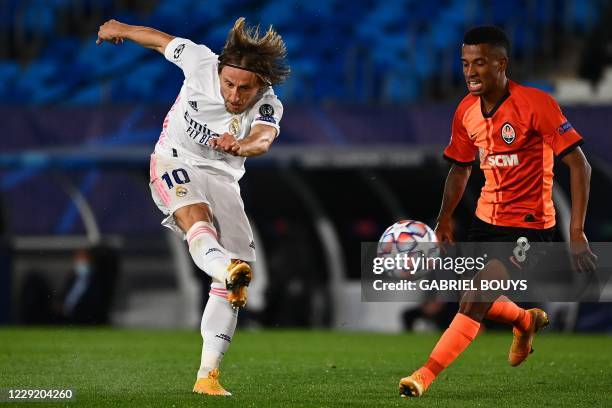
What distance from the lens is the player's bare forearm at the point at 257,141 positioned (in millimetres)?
6273

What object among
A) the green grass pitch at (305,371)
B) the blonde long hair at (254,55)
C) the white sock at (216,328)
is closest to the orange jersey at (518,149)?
the green grass pitch at (305,371)

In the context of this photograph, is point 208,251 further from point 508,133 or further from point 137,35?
point 508,133

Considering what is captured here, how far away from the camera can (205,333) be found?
6727mm

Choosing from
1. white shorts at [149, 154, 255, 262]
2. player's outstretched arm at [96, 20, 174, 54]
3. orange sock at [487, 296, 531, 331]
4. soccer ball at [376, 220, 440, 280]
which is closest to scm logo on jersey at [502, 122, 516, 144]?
soccer ball at [376, 220, 440, 280]

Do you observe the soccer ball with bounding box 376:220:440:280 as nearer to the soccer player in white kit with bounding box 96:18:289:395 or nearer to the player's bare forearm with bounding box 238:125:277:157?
the soccer player in white kit with bounding box 96:18:289:395

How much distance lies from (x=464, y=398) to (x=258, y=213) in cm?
941

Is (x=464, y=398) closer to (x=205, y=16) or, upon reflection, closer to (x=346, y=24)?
(x=346, y=24)

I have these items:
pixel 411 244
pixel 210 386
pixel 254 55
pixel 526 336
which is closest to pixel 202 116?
pixel 254 55

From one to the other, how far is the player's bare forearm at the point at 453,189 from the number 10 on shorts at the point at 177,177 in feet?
5.00

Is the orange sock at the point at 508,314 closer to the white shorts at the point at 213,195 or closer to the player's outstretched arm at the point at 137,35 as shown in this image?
the white shorts at the point at 213,195

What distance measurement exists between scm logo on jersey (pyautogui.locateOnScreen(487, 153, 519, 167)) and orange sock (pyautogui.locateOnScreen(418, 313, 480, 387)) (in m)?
0.88

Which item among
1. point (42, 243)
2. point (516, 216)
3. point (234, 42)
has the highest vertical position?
point (234, 42)

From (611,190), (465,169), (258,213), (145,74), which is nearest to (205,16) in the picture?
(145,74)

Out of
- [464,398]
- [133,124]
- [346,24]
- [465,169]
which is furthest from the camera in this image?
[346,24]
